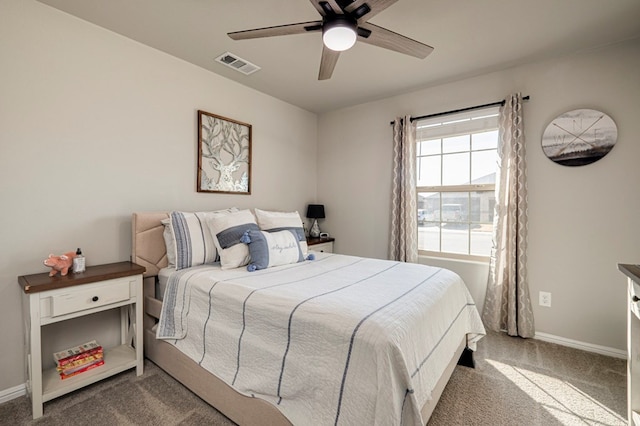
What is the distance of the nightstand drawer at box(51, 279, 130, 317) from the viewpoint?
1707 mm

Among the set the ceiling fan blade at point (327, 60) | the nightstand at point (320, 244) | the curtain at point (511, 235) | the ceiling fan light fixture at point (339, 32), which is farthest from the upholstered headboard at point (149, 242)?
the curtain at point (511, 235)

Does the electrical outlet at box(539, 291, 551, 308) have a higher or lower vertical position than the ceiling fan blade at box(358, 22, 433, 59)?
lower

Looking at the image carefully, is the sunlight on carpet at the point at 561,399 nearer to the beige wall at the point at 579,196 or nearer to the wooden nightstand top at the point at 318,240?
the beige wall at the point at 579,196

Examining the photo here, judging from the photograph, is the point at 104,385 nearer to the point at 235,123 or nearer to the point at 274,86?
the point at 235,123

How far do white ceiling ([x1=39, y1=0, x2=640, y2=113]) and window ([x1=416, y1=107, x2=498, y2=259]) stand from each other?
1.67 feet

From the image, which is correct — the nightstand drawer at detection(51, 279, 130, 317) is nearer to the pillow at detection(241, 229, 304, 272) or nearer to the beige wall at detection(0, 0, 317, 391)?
the beige wall at detection(0, 0, 317, 391)

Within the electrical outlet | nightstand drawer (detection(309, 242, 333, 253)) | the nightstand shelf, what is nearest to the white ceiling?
nightstand drawer (detection(309, 242, 333, 253))

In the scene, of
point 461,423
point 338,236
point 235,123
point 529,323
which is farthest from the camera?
point 338,236

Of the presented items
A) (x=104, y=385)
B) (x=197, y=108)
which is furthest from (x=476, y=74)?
(x=104, y=385)

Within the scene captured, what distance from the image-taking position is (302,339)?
51.2 inches

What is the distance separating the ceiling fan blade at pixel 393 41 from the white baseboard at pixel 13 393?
3.11m

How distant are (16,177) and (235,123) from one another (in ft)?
5.91

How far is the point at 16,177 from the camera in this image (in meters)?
1.84

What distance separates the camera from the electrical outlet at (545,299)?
2.65m
